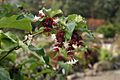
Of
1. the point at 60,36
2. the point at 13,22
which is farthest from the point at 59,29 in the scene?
the point at 13,22

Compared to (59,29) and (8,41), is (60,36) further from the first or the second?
(8,41)

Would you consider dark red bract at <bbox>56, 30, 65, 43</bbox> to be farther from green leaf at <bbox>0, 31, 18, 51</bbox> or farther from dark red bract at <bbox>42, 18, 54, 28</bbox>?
green leaf at <bbox>0, 31, 18, 51</bbox>

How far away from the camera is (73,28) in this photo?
4.04 ft

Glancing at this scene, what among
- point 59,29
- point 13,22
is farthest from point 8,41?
point 59,29

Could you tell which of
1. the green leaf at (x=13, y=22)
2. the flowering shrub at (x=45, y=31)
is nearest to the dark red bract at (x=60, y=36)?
the flowering shrub at (x=45, y=31)

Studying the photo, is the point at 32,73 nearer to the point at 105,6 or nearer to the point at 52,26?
the point at 52,26

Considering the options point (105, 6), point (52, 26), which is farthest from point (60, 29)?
point (105, 6)

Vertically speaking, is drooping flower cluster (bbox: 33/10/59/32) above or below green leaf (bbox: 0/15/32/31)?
above

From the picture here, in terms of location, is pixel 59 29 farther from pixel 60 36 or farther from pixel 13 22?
pixel 13 22

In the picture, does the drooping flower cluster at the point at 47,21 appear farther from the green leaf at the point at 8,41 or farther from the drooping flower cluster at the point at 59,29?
the green leaf at the point at 8,41

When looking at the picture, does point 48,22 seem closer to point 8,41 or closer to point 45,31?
point 45,31

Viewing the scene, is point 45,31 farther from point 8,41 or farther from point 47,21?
point 8,41

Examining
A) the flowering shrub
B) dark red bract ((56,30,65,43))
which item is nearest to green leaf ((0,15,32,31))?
the flowering shrub

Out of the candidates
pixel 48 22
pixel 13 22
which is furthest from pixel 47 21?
pixel 13 22
